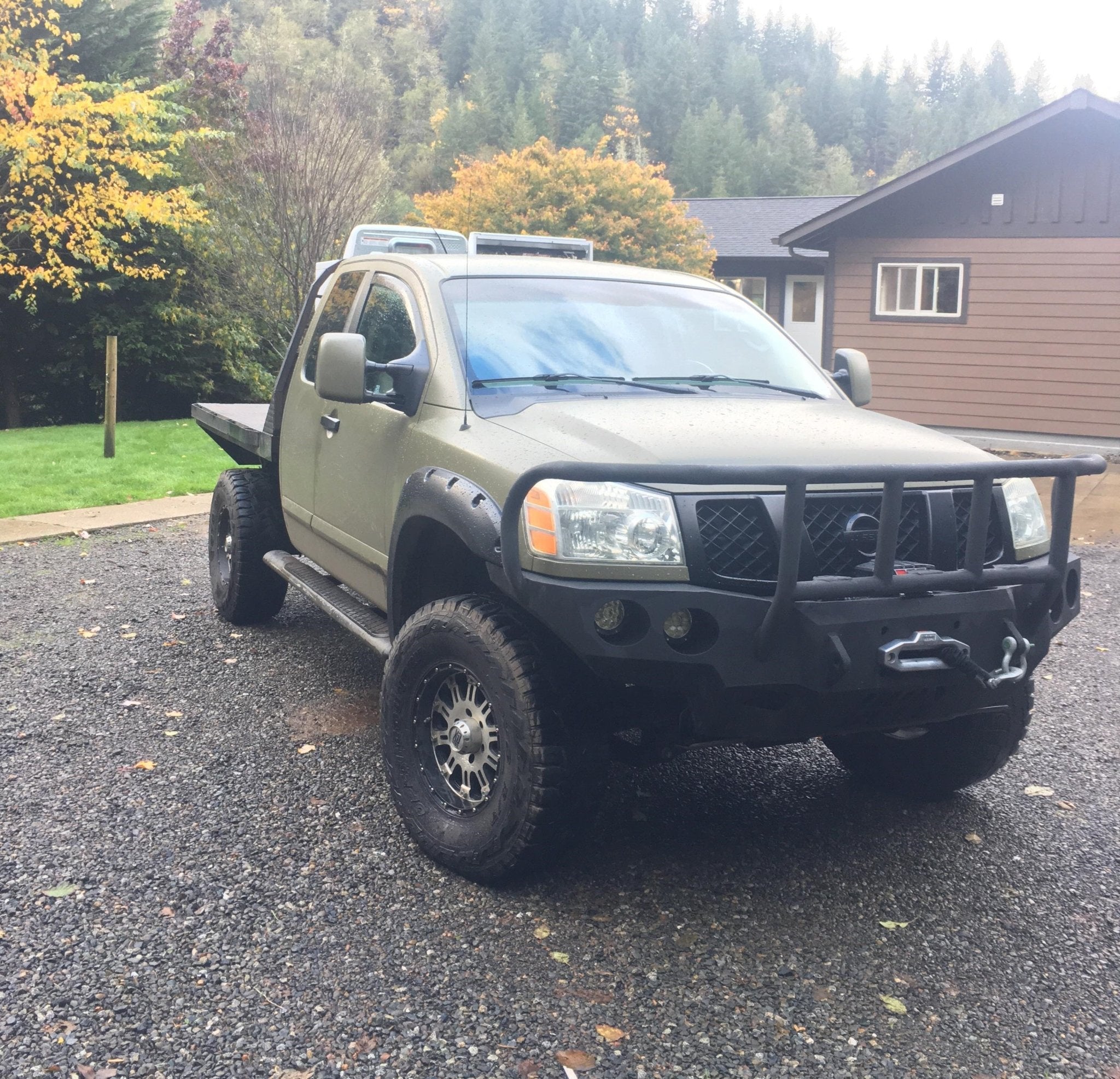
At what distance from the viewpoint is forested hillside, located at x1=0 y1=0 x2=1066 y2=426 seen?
2072 cm

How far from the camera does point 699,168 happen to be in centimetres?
7594

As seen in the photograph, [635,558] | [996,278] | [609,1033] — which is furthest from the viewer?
[996,278]

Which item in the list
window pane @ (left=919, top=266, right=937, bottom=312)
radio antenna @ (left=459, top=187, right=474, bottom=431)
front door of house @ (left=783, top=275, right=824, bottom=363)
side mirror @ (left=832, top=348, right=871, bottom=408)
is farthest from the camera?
front door of house @ (left=783, top=275, right=824, bottom=363)

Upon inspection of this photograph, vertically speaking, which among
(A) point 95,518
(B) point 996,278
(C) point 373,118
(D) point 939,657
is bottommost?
(A) point 95,518

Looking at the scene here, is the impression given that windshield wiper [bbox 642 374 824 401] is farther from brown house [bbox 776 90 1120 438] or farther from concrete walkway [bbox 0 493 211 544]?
brown house [bbox 776 90 1120 438]

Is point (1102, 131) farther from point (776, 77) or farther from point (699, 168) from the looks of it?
point (776, 77)

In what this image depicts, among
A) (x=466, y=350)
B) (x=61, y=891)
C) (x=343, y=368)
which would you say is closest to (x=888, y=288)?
(x=466, y=350)

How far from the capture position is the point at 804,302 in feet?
100

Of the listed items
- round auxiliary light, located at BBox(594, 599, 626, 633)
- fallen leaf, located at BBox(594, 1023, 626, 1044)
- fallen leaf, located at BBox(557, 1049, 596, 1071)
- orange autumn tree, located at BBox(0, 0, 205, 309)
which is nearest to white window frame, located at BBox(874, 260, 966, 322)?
orange autumn tree, located at BBox(0, 0, 205, 309)

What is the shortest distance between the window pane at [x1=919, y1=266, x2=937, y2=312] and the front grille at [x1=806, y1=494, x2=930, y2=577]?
15.5 metres

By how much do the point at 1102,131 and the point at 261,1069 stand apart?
1638 centimetres

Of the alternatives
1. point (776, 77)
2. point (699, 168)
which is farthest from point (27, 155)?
point (776, 77)

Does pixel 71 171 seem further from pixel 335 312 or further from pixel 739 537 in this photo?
pixel 739 537

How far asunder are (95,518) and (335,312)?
5.63 metres
